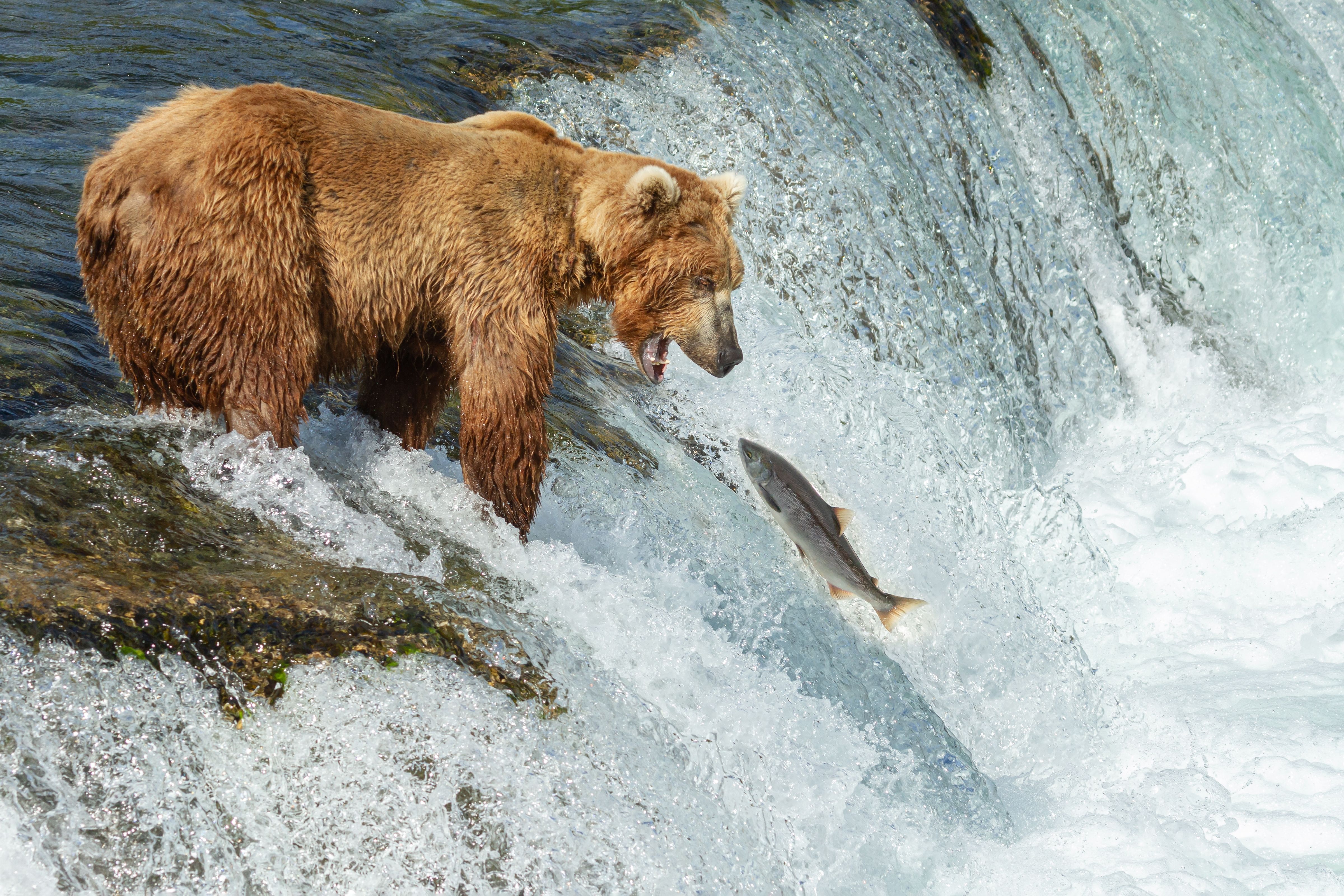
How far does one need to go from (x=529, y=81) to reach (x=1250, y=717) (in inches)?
221

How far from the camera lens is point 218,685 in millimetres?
3109

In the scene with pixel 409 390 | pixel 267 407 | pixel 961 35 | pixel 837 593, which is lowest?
pixel 837 593

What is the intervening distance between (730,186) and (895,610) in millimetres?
2115

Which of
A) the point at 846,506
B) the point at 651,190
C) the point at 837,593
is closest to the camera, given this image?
the point at 651,190

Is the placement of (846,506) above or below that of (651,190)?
below

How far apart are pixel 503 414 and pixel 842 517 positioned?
2006mm

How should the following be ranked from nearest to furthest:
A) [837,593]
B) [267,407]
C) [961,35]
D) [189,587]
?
[189,587]
[267,407]
[837,593]
[961,35]

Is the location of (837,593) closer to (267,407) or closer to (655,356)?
(655,356)

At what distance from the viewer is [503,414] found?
4.23 meters

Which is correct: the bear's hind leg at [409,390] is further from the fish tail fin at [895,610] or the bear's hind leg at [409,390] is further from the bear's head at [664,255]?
the fish tail fin at [895,610]

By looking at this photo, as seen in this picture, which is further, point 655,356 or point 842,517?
point 842,517

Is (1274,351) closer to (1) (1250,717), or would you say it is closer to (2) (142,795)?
→ (1) (1250,717)

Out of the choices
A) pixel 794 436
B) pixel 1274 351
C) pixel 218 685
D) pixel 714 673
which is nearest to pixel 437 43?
pixel 794 436

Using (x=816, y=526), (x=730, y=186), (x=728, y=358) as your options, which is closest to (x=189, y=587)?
(x=728, y=358)
